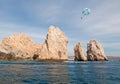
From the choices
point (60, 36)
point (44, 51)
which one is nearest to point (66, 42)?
point (60, 36)

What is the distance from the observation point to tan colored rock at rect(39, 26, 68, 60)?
15619cm

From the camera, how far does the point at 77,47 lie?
17825 cm

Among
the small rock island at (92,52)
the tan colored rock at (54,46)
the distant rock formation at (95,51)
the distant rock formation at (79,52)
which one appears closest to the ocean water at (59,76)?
the tan colored rock at (54,46)

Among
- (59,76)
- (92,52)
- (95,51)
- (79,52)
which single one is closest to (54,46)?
(79,52)

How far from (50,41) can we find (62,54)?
11619 mm

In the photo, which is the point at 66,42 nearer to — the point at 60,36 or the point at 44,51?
the point at 60,36

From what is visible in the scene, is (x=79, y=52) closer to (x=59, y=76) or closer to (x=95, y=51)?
(x=95, y=51)

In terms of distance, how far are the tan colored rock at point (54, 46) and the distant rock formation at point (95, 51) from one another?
20.6 m

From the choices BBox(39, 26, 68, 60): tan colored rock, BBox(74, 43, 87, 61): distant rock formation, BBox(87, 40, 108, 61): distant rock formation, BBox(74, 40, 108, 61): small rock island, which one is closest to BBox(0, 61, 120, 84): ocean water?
BBox(39, 26, 68, 60): tan colored rock

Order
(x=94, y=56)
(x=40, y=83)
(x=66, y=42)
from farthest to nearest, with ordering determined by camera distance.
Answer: (x=94, y=56) < (x=66, y=42) < (x=40, y=83)

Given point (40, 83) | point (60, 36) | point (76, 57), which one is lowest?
point (40, 83)

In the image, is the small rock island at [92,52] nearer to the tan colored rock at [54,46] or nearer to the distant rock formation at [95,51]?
the distant rock formation at [95,51]

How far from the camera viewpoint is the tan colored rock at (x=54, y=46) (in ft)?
512

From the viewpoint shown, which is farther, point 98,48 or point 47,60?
point 98,48
